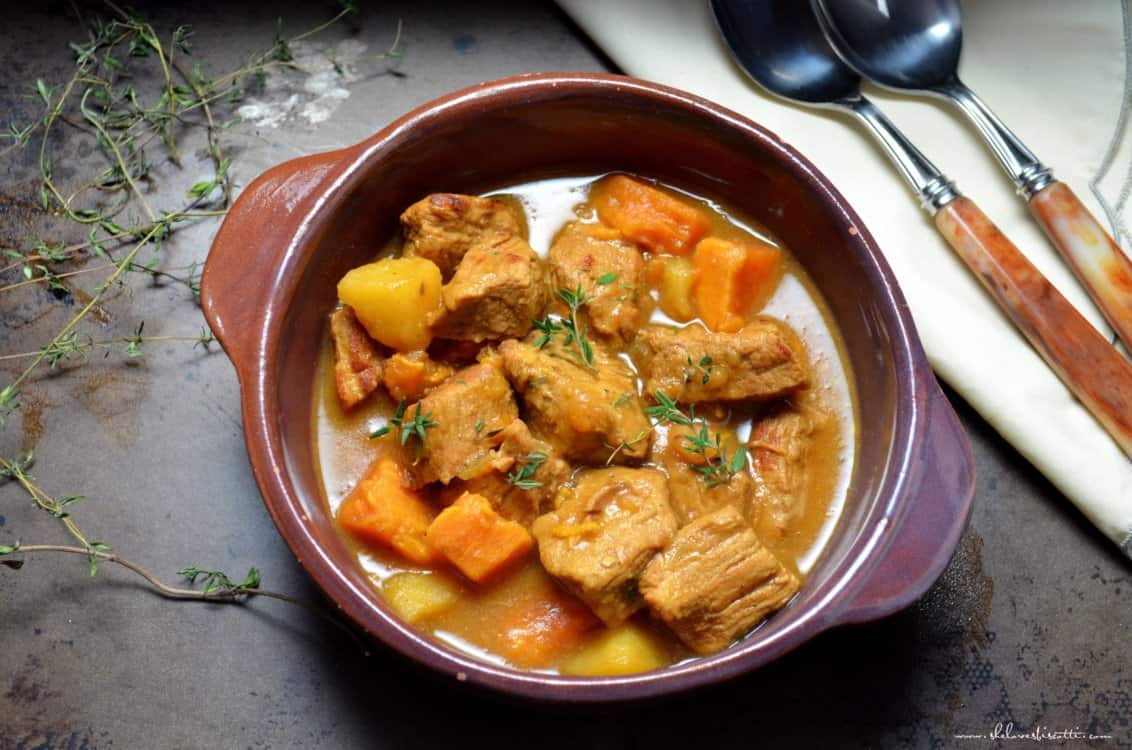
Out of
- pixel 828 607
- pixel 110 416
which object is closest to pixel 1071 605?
pixel 828 607

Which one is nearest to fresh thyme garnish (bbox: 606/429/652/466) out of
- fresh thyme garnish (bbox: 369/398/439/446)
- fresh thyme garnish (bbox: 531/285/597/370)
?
fresh thyme garnish (bbox: 531/285/597/370)

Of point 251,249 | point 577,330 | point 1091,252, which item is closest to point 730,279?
point 577,330

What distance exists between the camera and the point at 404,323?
241 cm

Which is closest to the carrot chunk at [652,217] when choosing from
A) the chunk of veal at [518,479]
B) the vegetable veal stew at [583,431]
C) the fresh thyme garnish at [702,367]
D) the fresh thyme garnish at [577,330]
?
the vegetable veal stew at [583,431]

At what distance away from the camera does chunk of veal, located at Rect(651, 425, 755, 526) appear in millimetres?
2369

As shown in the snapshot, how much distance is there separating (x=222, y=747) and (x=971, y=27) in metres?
2.84

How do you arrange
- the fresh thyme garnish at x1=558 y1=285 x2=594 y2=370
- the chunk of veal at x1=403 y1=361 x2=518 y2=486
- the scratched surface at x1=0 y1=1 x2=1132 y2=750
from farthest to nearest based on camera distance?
the scratched surface at x1=0 y1=1 x2=1132 y2=750
the fresh thyme garnish at x1=558 y1=285 x2=594 y2=370
the chunk of veal at x1=403 y1=361 x2=518 y2=486

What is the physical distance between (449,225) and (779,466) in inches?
39.2

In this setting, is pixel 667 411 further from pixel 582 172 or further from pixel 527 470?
pixel 582 172

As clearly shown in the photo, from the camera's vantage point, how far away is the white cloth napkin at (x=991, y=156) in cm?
263

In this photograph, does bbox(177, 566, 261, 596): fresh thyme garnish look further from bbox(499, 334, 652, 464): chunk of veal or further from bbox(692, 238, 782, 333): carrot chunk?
bbox(692, 238, 782, 333): carrot chunk

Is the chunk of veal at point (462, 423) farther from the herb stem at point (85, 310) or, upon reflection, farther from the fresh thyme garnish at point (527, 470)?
the herb stem at point (85, 310)

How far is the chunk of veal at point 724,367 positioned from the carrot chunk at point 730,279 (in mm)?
103

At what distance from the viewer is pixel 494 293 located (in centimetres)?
238
